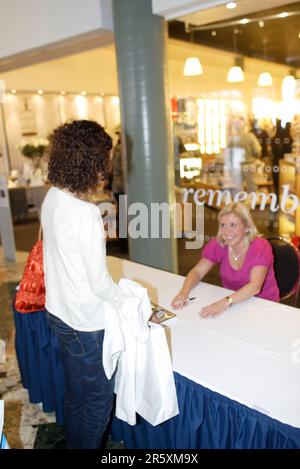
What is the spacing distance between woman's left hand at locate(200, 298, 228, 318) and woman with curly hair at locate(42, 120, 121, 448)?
1.69 ft

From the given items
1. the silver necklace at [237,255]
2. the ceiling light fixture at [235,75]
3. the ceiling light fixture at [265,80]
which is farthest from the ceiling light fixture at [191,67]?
the silver necklace at [237,255]

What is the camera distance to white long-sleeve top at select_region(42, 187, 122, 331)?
1.24 m

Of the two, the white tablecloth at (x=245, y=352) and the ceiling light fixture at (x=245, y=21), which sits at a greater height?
the ceiling light fixture at (x=245, y=21)

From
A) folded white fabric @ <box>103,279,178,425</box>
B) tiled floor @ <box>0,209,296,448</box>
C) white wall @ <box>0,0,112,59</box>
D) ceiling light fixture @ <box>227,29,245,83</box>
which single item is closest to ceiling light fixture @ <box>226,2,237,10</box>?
white wall @ <box>0,0,112,59</box>

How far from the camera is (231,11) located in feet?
10.5

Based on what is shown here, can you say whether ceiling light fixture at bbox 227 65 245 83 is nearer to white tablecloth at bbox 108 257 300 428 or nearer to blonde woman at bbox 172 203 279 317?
blonde woman at bbox 172 203 279 317

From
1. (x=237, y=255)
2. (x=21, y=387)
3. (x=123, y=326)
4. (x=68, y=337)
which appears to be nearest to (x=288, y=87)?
(x=237, y=255)

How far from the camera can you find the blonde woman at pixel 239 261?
1.87m

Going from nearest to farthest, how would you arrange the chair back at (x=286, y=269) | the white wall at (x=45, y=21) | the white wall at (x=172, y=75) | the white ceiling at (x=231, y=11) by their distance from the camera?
the chair back at (x=286, y=269) < the white ceiling at (x=231, y=11) < the white wall at (x=45, y=21) < the white wall at (x=172, y=75)

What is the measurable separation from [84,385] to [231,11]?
3095mm

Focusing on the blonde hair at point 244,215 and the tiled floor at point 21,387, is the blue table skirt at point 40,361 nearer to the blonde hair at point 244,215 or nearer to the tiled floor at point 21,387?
the tiled floor at point 21,387

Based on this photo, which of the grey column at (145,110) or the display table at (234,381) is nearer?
the display table at (234,381)

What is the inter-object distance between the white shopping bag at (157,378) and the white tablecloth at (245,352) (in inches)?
2.3

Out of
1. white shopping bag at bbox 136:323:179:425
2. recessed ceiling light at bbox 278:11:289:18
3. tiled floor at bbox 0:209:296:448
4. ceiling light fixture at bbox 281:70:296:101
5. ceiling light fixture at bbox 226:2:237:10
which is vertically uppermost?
ceiling light fixture at bbox 226:2:237:10
